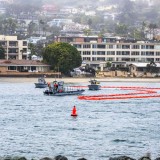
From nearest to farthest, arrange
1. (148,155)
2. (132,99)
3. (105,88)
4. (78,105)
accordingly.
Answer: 1. (148,155)
2. (78,105)
3. (132,99)
4. (105,88)

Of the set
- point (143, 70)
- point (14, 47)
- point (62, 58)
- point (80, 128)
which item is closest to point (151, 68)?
point (143, 70)

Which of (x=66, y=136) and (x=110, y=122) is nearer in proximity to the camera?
(x=66, y=136)

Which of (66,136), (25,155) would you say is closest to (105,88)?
(66,136)

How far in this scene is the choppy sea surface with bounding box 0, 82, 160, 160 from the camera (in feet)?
182

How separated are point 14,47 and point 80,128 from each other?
126223mm

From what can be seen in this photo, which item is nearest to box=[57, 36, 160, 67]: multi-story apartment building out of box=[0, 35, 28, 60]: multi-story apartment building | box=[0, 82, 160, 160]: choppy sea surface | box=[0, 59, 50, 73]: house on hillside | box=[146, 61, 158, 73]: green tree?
box=[0, 35, 28, 60]: multi-story apartment building

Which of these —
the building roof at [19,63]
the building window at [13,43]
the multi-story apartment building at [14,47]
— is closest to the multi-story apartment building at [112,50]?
the multi-story apartment building at [14,47]

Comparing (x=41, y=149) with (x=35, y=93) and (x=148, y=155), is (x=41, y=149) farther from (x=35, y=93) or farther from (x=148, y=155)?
(x=35, y=93)

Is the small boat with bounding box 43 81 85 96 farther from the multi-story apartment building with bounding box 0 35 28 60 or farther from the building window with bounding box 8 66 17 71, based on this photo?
the multi-story apartment building with bounding box 0 35 28 60

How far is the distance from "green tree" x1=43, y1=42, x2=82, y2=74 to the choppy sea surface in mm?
56999

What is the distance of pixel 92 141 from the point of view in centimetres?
5950

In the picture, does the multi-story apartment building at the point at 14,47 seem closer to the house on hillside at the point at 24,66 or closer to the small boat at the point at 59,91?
the house on hillside at the point at 24,66

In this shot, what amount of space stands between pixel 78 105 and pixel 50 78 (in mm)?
61720

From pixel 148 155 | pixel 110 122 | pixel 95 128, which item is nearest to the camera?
pixel 148 155
